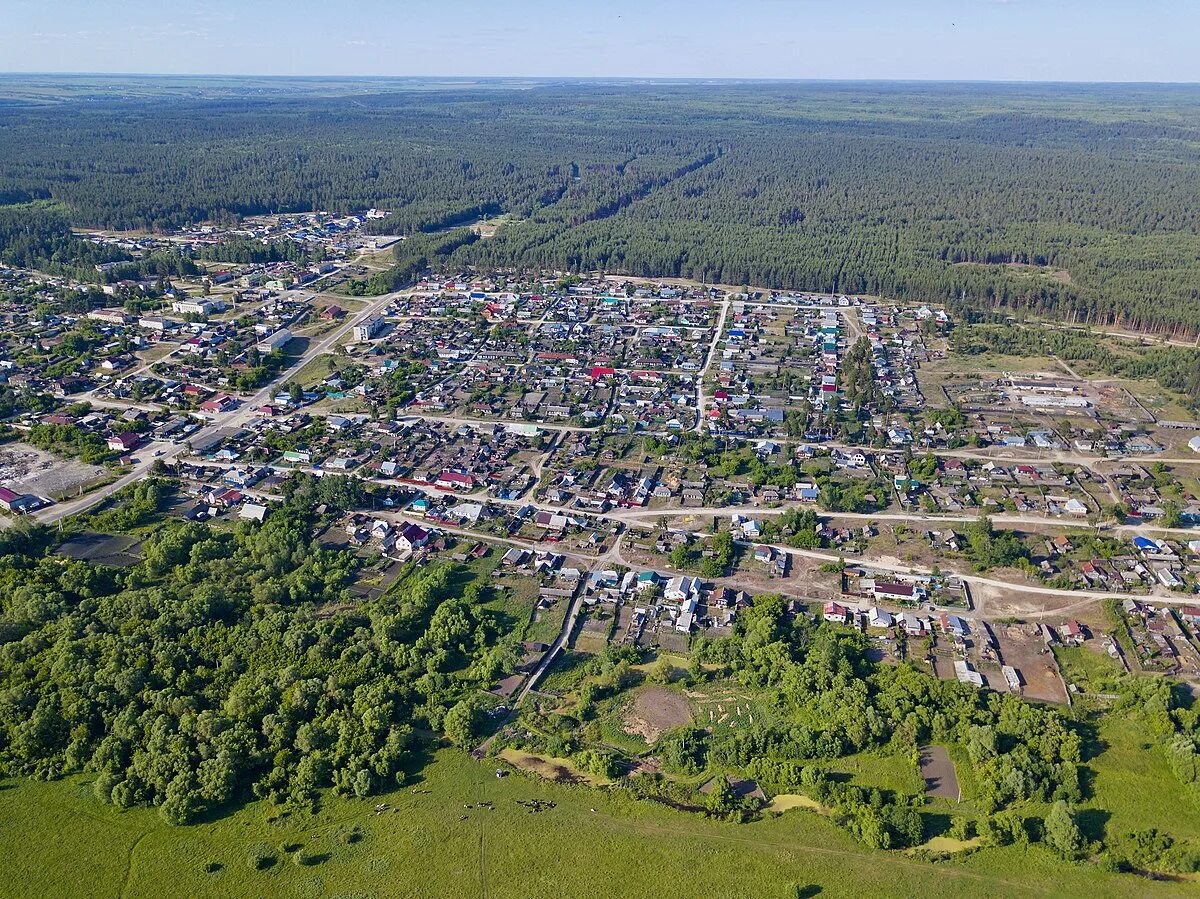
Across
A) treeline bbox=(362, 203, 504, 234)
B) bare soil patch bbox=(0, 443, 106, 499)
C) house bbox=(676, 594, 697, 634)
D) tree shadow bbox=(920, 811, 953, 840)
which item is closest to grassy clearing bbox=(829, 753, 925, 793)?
tree shadow bbox=(920, 811, 953, 840)

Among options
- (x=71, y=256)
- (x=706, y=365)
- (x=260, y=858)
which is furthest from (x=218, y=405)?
(x=71, y=256)

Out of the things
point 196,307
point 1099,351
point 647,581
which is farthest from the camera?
point 196,307

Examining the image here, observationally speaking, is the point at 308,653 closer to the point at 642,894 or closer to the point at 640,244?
the point at 642,894

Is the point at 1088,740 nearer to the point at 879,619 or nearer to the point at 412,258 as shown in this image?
the point at 879,619

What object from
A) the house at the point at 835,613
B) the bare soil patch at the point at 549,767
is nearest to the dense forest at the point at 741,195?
the house at the point at 835,613

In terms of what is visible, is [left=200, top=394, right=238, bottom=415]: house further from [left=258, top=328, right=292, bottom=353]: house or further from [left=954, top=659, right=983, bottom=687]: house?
[left=954, top=659, right=983, bottom=687]: house

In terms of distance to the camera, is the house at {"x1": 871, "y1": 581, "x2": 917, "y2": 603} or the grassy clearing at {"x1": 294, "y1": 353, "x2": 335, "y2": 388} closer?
the house at {"x1": 871, "y1": 581, "x2": 917, "y2": 603}
